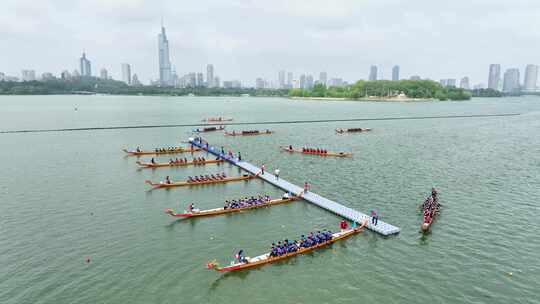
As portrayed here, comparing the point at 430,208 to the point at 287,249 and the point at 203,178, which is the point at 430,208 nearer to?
the point at 287,249

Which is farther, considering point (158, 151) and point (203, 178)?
point (158, 151)

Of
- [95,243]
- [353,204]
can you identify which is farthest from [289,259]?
[95,243]

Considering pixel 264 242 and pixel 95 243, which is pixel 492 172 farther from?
pixel 95 243

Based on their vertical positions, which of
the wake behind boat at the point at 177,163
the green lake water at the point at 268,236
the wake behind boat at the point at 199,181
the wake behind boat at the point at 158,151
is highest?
the wake behind boat at the point at 158,151

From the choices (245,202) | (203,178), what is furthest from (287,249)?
(203,178)

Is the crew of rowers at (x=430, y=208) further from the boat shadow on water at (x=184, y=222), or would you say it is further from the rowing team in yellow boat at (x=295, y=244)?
the boat shadow on water at (x=184, y=222)

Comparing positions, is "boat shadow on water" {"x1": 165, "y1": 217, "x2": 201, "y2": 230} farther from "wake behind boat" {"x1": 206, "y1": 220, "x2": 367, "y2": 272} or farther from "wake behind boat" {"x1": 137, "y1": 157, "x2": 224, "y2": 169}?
"wake behind boat" {"x1": 137, "y1": 157, "x2": 224, "y2": 169}

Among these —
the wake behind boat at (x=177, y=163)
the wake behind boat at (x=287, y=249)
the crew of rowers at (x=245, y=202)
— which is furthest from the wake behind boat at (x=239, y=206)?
the wake behind boat at (x=177, y=163)

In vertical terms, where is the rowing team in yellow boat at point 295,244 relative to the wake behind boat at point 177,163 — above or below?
below
